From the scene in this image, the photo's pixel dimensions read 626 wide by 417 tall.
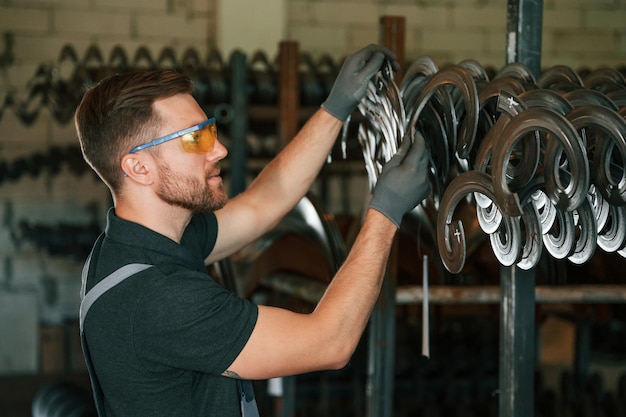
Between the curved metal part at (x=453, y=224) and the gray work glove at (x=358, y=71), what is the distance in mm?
359

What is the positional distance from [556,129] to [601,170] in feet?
0.37

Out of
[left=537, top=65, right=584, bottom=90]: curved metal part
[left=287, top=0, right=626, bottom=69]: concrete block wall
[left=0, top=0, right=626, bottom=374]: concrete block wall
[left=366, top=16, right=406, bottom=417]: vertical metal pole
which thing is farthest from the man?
[left=287, top=0, right=626, bottom=69]: concrete block wall

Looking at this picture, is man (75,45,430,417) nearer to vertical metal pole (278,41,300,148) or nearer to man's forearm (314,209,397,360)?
man's forearm (314,209,397,360)

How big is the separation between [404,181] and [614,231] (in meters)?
0.34

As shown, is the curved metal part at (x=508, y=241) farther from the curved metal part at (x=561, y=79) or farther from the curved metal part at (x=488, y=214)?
the curved metal part at (x=561, y=79)

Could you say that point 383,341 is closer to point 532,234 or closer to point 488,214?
point 488,214

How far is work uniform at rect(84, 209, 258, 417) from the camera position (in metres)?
1.44

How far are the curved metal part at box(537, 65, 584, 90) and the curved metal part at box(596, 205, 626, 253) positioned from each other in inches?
9.2

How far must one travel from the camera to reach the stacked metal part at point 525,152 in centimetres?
115

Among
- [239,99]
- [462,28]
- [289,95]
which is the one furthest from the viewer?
[462,28]

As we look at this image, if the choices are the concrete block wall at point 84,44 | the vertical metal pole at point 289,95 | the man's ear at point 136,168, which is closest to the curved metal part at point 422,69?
the man's ear at point 136,168

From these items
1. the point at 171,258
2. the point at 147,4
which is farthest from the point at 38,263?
the point at 171,258

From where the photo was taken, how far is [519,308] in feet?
5.43

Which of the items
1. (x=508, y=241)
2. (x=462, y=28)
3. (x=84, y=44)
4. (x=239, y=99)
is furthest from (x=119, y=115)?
(x=462, y=28)
